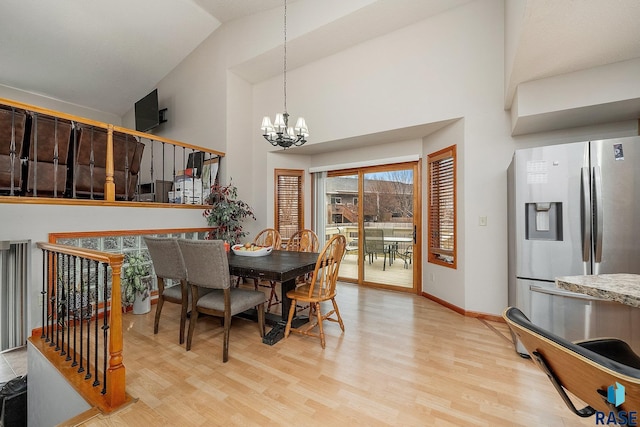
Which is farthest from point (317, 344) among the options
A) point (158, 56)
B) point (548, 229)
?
point (158, 56)

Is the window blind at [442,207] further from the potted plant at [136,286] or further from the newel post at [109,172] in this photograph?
the newel post at [109,172]

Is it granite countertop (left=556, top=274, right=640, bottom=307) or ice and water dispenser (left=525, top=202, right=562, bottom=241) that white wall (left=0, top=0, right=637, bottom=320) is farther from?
granite countertop (left=556, top=274, right=640, bottom=307)

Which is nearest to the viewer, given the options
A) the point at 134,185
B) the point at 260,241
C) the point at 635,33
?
the point at 635,33

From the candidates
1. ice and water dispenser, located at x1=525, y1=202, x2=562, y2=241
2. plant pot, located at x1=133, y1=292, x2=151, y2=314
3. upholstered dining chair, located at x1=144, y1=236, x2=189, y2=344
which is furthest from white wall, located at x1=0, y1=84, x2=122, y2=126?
ice and water dispenser, located at x1=525, y1=202, x2=562, y2=241

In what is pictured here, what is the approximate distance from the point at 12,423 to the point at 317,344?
321 cm

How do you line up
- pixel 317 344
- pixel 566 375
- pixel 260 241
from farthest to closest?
pixel 260 241 < pixel 317 344 < pixel 566 375

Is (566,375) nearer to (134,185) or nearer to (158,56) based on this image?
(134,185)

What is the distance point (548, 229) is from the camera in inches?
92.1

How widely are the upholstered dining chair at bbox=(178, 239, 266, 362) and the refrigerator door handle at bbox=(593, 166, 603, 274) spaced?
285 cm

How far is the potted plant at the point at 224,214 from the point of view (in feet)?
13.6

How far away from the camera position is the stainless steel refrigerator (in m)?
2.05

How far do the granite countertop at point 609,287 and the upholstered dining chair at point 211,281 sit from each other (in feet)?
6.86

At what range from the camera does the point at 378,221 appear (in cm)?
460

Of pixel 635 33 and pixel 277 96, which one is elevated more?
pixel 277 96
